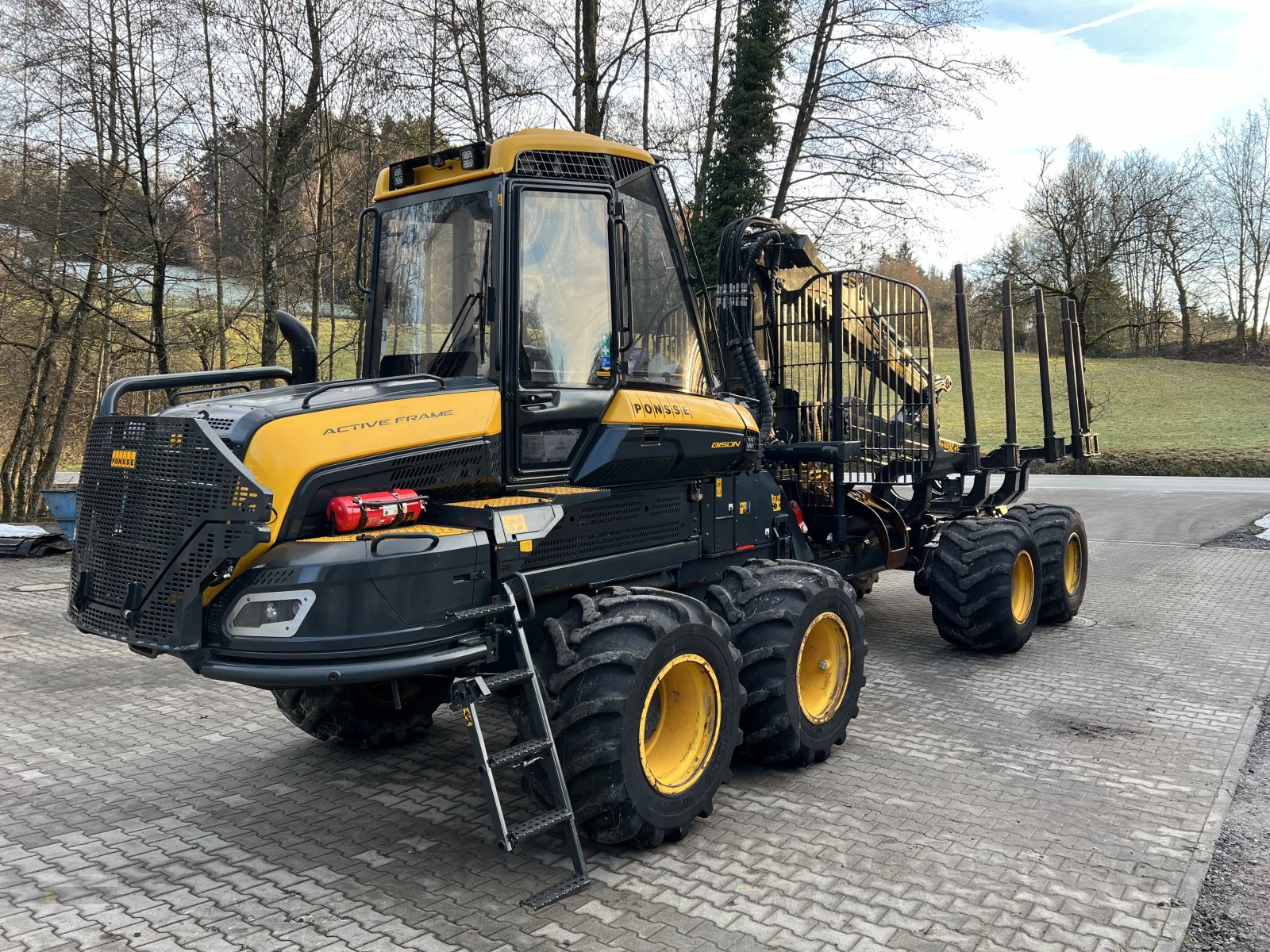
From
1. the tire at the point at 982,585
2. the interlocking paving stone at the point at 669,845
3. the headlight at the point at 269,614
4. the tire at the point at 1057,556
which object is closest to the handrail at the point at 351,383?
the headlight at the point at 269,614

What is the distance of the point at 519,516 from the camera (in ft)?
14.2

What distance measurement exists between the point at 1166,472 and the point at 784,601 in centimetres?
2483

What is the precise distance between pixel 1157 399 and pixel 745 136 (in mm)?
27797

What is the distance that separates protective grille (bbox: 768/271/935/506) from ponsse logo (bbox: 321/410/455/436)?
4102 millimetres

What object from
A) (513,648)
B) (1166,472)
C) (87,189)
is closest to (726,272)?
(513,648)

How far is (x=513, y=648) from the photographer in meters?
4.35

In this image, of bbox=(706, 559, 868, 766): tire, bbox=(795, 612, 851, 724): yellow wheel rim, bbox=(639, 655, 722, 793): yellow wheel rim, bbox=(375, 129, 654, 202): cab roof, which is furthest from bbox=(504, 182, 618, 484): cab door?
bbox=(795, 612, 851, 724): yellow wheel rim

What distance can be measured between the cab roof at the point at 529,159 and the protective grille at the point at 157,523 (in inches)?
75.8

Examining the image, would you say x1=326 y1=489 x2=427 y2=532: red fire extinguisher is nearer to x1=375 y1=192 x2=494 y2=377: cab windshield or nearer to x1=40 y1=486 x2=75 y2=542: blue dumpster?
x1=375 y1=192 x2=494 y2=377: cab windshield

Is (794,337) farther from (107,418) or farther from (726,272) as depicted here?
(107,418)

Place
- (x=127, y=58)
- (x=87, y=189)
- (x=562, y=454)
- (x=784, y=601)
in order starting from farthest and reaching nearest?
(x=87, y=189), (x=127, y=58), (x=784, y=601), (x=562, y=454)

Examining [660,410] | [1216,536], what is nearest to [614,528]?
[660,410]

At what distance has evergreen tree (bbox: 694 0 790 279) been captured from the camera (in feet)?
59.0

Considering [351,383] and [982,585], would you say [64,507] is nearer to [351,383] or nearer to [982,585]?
[351,383]
